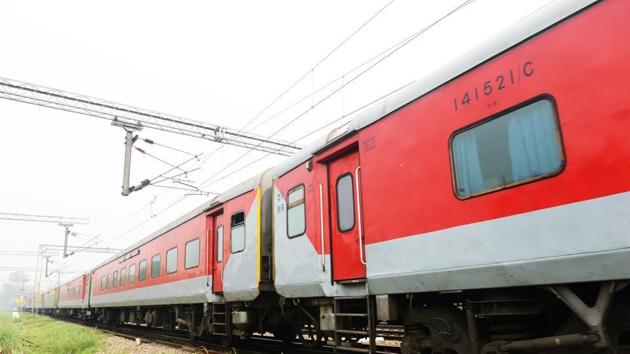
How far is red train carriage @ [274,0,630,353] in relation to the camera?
3.28 meters

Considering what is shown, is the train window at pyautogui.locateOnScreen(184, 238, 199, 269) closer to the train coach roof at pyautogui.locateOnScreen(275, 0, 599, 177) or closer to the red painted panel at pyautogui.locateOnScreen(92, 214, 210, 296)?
the red painted panel at pyautogui.locateOnScreen(92, 214, 210, 296)

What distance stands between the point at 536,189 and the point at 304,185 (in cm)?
400

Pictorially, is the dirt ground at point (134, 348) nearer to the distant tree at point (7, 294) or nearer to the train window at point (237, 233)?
the train window at point (237, 233)

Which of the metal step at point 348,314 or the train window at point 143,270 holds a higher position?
the train window at point 143,270

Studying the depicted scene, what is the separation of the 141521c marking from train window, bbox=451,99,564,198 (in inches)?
9.8

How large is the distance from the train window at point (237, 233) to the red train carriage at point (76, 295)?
2200cm

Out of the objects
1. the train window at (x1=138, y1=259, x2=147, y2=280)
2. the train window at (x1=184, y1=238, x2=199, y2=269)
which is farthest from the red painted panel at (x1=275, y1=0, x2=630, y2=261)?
the train window at (x1=138, y1=259, x2=147, y2=280)

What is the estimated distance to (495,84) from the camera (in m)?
4.15

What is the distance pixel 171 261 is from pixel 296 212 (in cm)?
757

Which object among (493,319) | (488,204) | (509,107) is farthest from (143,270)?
(509,107)

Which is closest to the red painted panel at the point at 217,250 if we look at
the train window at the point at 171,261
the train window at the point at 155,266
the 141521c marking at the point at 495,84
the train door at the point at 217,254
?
the train door at the point at 217,254

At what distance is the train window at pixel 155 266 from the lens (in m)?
14.9

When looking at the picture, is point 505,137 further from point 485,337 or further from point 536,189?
point 485,337

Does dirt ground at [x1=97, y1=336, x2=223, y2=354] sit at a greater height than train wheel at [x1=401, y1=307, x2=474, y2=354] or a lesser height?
lesser
